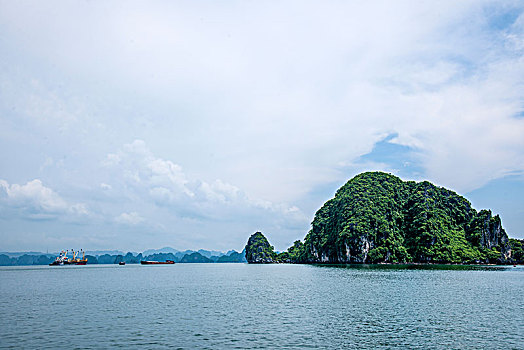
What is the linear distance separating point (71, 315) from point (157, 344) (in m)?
18.7

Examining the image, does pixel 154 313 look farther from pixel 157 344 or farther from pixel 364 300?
pixel 364 300

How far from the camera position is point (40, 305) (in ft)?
163

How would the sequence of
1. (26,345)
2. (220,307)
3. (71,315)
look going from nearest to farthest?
(26,345) < (71,315) < (220,307)

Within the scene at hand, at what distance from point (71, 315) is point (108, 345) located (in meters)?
16.6

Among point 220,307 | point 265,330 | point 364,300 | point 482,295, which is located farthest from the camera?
point 482,295

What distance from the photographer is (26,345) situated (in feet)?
92.2

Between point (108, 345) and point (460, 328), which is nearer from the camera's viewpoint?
point (108, 345)

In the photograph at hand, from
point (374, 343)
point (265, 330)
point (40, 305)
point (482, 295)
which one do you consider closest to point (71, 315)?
point (40, 305)

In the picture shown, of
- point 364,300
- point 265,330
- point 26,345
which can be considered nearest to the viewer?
point 26,345

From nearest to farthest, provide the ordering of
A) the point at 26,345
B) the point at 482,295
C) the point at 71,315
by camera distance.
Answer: the point at 26,345 < the point at 71,315 < the point at 482,295

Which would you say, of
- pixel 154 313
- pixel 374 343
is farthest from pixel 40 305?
pixel 374 343

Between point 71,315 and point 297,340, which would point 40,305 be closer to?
point 71,315

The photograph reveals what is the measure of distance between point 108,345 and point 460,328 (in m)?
30.5

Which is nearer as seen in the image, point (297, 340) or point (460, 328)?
point (297, 340)
